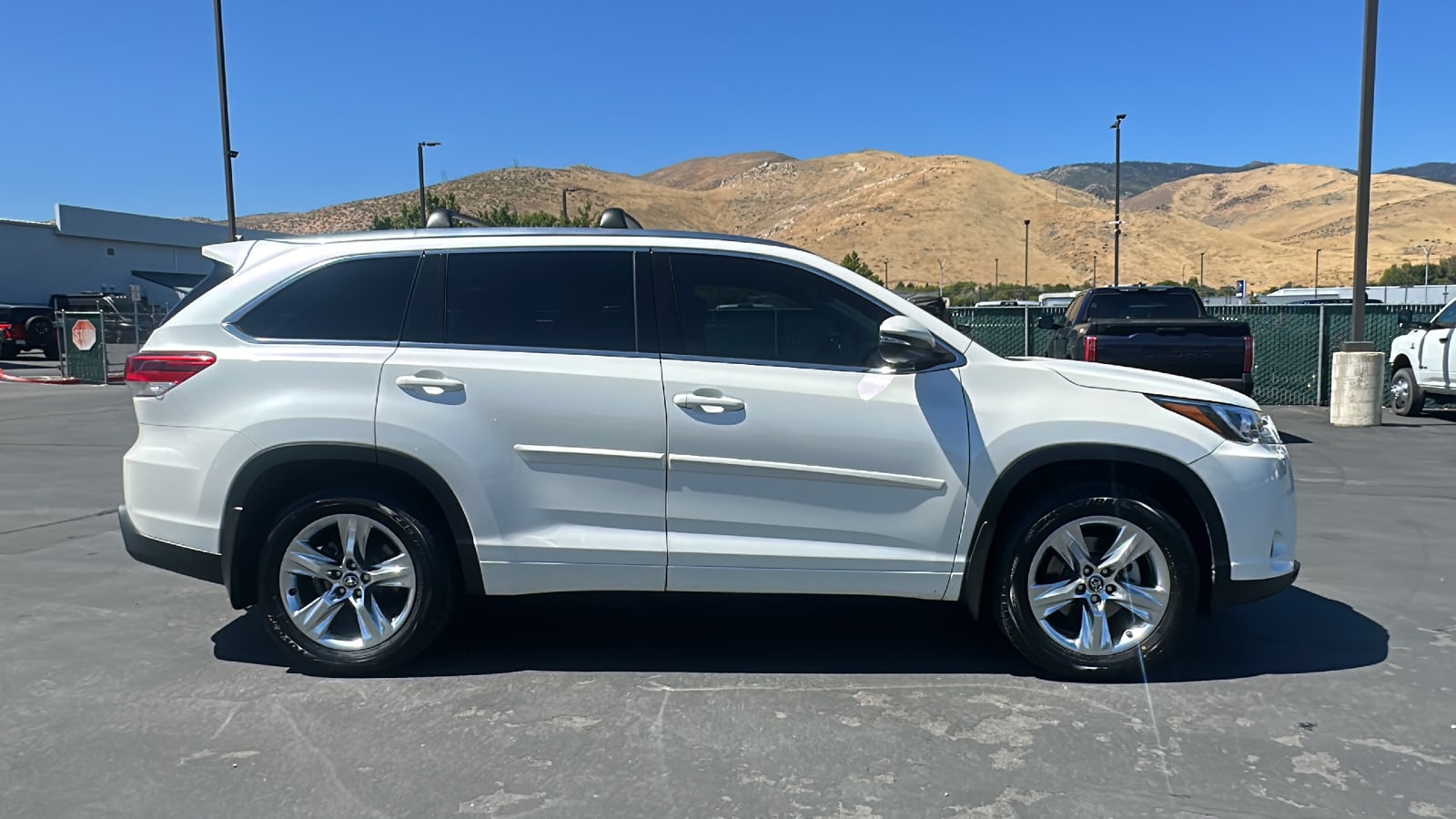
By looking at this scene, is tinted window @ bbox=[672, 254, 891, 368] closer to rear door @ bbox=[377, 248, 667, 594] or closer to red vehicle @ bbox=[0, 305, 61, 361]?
rear door @ bbox=[377, 248, 667, 594]

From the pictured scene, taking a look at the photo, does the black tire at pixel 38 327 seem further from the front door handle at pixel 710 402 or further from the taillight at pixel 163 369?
the front door handle at pixel 710 402

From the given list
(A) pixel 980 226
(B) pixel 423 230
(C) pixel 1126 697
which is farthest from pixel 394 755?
(A) pixel 980 226

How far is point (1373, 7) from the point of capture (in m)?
12.5

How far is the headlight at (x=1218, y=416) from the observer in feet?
13.9

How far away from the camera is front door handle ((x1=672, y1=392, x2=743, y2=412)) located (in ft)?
13.5

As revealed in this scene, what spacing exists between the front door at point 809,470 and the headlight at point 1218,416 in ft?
2.98

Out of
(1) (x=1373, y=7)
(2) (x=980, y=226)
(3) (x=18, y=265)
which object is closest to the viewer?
(1) (x=1373, y=7)

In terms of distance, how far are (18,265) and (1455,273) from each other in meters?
94.3

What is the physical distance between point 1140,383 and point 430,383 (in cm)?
302

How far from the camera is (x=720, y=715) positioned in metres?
3.95

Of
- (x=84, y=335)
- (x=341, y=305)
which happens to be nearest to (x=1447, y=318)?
(x=341, y=305)

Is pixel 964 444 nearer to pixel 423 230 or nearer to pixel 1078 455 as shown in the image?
pixel 1078 455

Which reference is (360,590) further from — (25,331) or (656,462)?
(25,331)

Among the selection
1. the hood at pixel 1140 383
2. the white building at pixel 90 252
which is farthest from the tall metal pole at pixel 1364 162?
the white building at pixel 90 252
